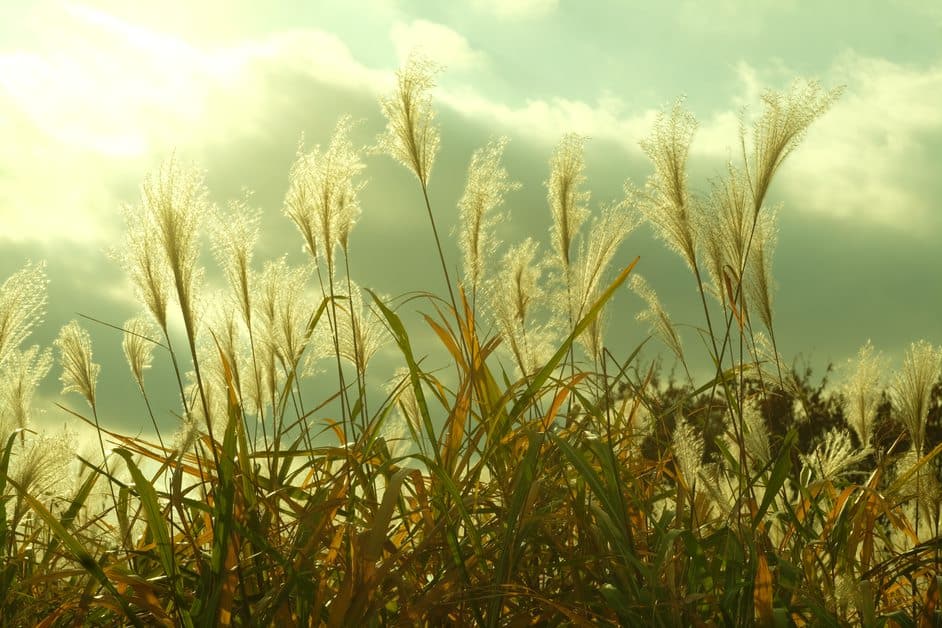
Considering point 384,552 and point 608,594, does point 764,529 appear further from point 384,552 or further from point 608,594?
point 384,552

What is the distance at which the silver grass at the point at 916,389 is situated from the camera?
10.8 ft

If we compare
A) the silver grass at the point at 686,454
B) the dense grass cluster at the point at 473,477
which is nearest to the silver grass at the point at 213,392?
the dense grass cluster at the point at 473,477

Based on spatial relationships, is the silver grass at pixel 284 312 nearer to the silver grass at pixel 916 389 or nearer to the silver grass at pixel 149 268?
the silver grass at pixel 149 268

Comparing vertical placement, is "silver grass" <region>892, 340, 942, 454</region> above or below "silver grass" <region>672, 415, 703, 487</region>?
above

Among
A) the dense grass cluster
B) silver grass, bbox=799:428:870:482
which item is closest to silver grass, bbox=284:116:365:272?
the dense grass cluster

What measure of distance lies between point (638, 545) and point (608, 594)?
540mm

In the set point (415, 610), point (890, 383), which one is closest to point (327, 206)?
point (415, 610)

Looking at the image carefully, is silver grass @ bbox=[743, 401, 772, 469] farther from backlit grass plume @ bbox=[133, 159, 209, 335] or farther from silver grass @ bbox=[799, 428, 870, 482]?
backlit grass plume @ bbox=[133, 159, 209, 335]

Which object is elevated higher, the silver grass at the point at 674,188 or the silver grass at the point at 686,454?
the silver grass at the point at 674,188

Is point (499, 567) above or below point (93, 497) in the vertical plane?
below

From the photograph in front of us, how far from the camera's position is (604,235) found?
3.22 metres

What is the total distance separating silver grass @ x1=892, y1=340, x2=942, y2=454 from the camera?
3291 millimetres

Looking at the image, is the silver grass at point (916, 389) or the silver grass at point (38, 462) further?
the silver grass at point (916, 389)

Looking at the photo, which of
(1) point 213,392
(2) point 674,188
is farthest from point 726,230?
(1) point 213,392
